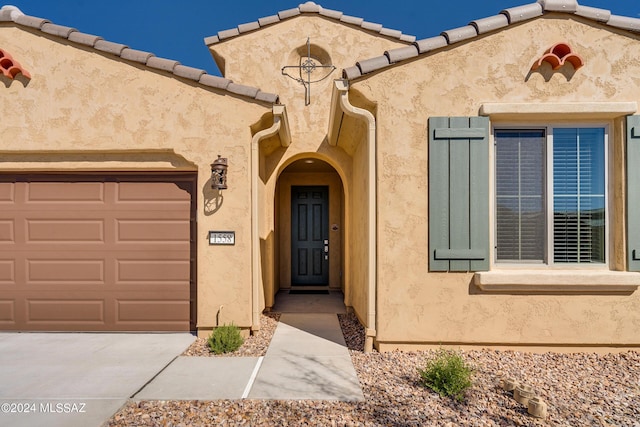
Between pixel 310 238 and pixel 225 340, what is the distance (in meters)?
4.09

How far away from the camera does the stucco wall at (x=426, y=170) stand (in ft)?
13.3

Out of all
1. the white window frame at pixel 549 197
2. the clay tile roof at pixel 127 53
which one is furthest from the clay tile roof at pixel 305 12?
the white window frame at pixel 549 197

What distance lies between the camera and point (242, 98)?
4.60m

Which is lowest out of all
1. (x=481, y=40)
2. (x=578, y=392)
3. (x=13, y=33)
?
(x=578, y=392)

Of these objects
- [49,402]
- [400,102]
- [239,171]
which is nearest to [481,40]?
[400,102]

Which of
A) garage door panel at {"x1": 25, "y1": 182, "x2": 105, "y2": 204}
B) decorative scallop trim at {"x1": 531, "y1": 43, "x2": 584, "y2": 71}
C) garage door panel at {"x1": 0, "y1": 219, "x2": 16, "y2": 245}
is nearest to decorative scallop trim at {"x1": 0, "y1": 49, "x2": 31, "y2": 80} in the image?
garage door panel at {"x1": 25, "y1": 182, "x2": 105, "y2": 204}

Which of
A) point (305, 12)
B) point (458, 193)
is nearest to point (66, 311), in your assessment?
point (458, 193)

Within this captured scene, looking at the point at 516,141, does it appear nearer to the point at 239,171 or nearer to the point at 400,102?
the point at 400,102

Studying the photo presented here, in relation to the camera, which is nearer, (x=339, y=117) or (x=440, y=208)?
(x=440, y=208)

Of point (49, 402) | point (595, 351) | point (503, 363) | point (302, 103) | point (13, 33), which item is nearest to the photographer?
point (49, 402)

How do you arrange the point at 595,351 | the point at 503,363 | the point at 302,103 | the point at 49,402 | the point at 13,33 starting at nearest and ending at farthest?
the point at 49,402 < the point at 503,363 < the point at 595,351 < the point at 13,33 < the point at 302,103

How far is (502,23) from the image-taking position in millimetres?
4039

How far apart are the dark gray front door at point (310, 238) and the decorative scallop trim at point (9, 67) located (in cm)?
529

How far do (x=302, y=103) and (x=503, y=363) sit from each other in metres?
5.49
